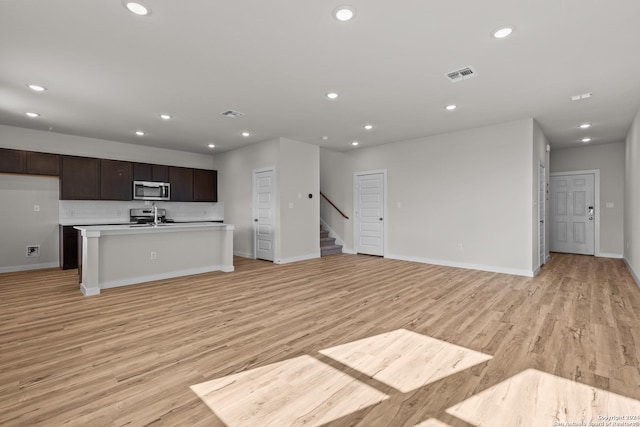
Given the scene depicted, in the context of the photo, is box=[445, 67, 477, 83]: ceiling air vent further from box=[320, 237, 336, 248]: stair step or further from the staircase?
box=[320, 237, 336, 248]: stair step

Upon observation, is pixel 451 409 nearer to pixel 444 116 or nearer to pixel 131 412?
pixel 131 412

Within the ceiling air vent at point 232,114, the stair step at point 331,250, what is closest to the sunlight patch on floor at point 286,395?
the ceiling air vent at point 232,114

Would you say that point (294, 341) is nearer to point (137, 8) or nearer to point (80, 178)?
point (137, 8)

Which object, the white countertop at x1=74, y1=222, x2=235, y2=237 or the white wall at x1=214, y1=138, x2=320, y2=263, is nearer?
the white countertop at x1=74, y1=222, x2=235, y2=237

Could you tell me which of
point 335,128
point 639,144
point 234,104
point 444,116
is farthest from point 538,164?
point 234,104

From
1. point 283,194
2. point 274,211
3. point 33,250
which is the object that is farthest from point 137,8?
point 33,250

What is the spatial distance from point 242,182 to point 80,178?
323cm

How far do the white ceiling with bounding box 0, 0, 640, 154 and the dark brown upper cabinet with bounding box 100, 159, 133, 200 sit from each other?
1.35 metres

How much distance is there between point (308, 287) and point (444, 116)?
3.52 metres

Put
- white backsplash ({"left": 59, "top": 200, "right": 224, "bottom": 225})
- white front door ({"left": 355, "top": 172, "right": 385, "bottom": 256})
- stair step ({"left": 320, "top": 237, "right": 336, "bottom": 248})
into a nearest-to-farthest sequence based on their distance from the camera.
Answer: white backsplash ({"left": 59, "top": 200, "right": 224, "bottom": 225}), white front door ({"left": 355, "top": 172, "right": 385, "bottom": 256}), stair step ({"left": 320, "top": 237, "right": 336, "bottom": 248})

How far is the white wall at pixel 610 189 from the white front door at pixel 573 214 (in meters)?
0.19

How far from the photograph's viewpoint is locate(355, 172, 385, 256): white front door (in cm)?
731

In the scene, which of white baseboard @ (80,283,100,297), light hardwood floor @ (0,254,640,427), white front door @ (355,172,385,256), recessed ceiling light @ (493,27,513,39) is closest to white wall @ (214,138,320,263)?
white front door @ (355,172,385,256)

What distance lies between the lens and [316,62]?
3199mm
